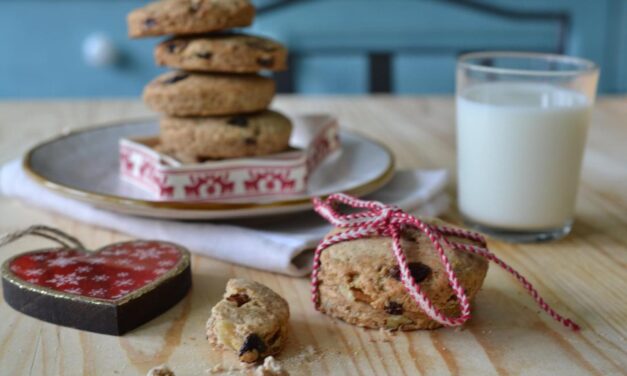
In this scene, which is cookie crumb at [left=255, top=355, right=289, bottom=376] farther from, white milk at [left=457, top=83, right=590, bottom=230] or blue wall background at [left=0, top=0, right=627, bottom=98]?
blue wall background at [left=0, top=0, right=627, bottom=98]

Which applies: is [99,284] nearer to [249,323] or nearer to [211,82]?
[249,323]

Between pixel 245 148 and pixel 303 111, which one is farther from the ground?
pixel 245 148

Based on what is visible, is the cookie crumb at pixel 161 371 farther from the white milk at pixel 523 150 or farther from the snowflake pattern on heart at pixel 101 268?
the white milk at pixel 523 150

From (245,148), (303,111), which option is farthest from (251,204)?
(303,111)

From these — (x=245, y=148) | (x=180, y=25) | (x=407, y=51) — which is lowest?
(x=407, y=51)

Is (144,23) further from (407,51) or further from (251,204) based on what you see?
(407,51)
